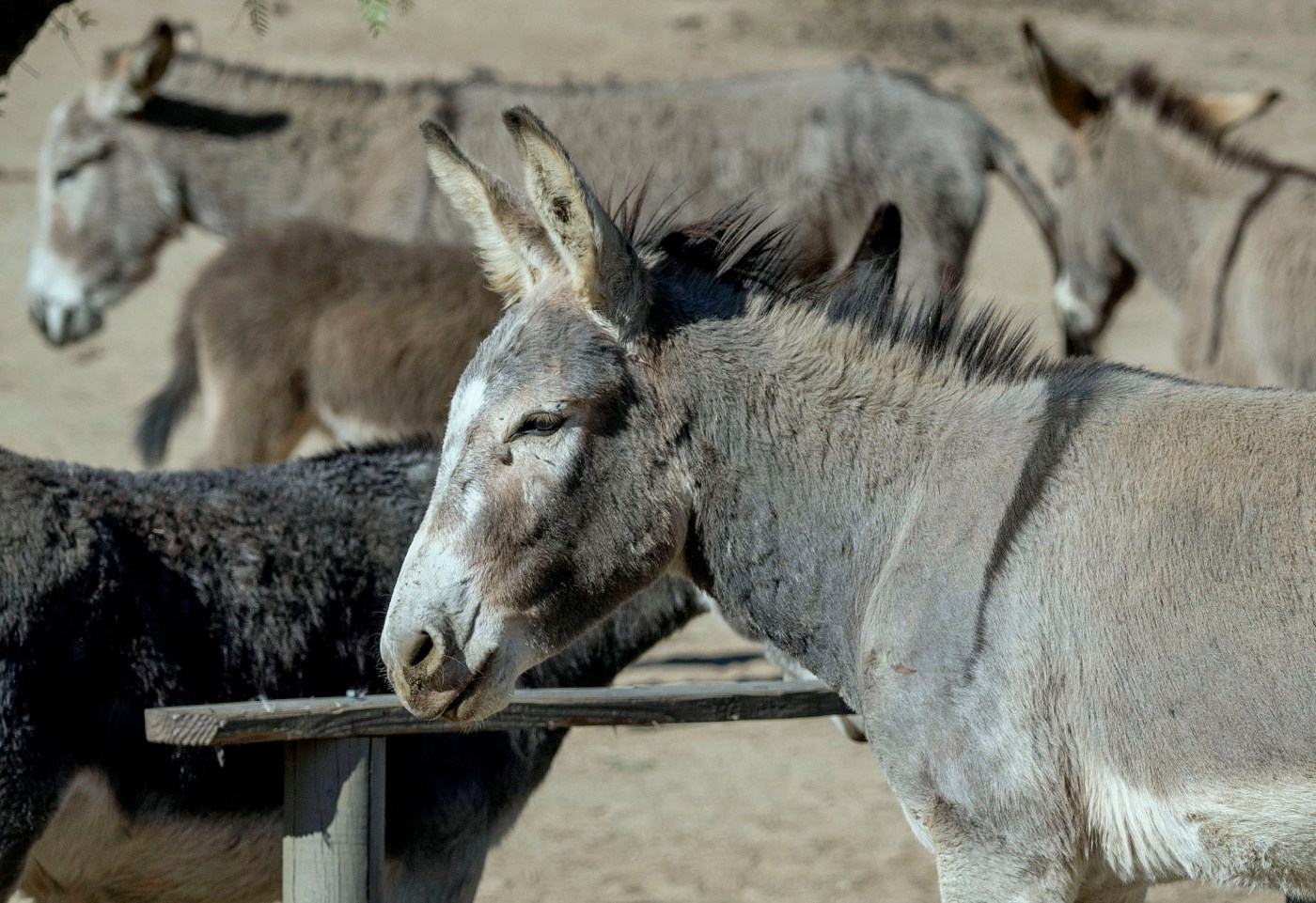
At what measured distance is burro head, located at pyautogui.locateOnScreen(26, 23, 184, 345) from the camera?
25.9 feet

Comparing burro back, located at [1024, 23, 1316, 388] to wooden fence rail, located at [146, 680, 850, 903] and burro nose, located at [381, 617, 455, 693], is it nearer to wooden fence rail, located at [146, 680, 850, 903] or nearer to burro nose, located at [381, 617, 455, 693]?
wooden fence rail, located at [146, 680, 850, 903]

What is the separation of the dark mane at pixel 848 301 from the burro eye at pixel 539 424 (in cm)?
32

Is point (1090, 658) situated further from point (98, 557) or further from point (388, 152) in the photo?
point (388, 152)

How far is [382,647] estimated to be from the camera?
7.77 feet

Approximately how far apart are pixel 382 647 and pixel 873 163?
5960 millimetres

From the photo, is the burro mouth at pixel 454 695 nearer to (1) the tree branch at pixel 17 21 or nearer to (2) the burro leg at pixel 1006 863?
(2) the burro leg at pixel 1006 863

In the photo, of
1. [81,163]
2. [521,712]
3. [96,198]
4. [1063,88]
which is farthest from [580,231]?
[81,163]

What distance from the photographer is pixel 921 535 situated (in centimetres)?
234

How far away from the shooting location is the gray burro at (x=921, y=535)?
210 centimetres

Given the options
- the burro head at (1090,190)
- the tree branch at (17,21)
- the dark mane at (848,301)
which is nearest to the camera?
the dark mane at (848,301)

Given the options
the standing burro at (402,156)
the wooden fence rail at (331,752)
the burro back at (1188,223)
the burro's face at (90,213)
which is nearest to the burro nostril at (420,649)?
the wooden fence rail at (331,752)

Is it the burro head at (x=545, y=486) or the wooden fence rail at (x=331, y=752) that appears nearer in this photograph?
the burro head at (x=545, y=486)

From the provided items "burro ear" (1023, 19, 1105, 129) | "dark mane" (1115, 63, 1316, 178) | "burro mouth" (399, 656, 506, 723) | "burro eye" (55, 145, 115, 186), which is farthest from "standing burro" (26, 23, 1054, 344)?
"burro mouth" (399, 656, 506, 723)

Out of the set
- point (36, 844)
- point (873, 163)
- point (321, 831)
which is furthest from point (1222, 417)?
point (873, 163)
